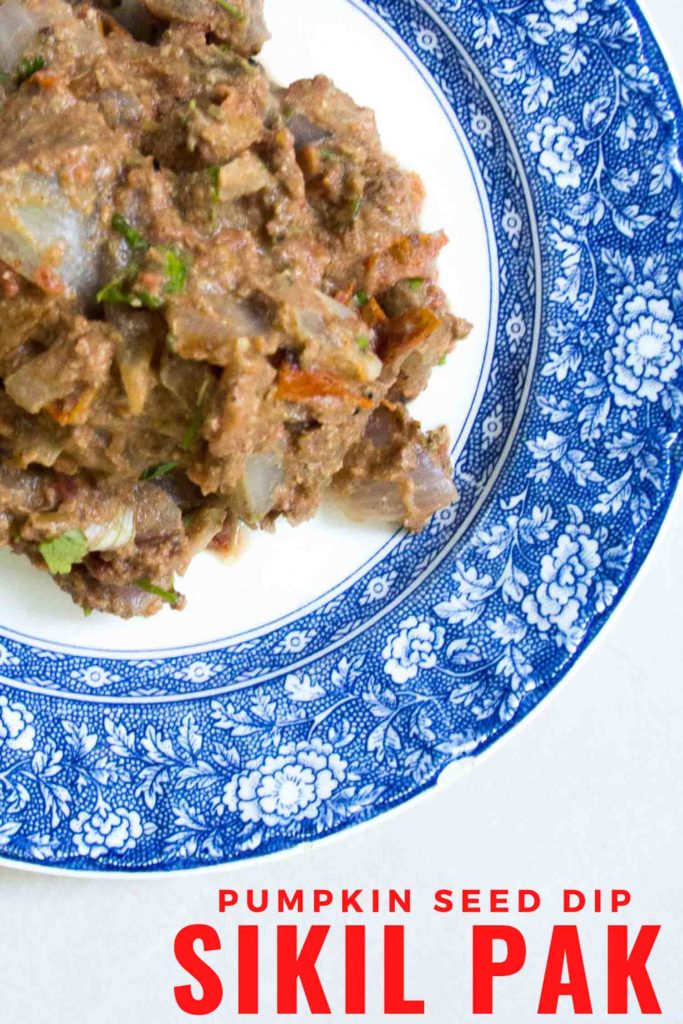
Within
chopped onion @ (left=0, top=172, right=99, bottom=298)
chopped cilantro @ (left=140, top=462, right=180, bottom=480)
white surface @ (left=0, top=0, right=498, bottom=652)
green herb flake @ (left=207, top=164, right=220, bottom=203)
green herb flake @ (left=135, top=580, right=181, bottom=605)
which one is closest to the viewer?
chopped onion @ (left=0, top=172, right=99, bottom=298)

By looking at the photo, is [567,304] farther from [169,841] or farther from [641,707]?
[169,841]

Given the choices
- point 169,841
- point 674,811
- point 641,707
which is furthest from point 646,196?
point 169,841

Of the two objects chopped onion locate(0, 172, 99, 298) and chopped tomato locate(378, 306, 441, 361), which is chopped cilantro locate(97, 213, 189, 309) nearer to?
chopped onion locate(0, 172, 99, 298)

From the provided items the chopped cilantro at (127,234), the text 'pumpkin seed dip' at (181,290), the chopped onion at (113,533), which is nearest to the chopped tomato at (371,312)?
the text 'pumpkin seed dip' at (181,290)

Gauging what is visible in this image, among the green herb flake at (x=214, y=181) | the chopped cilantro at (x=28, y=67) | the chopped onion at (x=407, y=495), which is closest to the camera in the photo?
the green herb flake at (x=214, y=181)

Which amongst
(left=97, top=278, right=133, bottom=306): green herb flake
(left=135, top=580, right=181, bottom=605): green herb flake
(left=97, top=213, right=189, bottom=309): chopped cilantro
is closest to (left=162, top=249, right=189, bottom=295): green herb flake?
(left=97, top=213, right=189, bottom=309): chopped cilantro

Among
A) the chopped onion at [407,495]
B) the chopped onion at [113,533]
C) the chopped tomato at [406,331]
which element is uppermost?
the chopped tomato at [406,331]

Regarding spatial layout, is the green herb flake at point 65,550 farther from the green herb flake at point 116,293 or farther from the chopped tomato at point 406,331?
the chopped tomato at point 406,331
